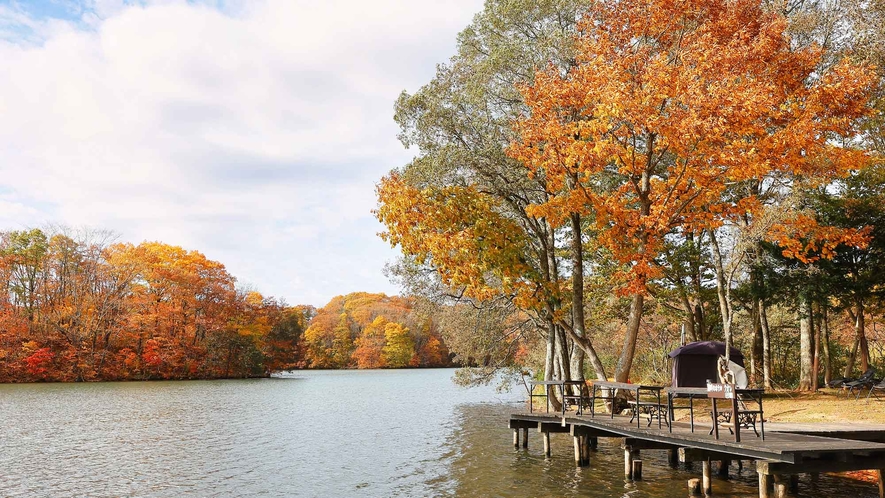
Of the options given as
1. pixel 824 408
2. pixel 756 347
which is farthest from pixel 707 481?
pixel 756 347

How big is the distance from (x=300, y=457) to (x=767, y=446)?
1215 centimetres

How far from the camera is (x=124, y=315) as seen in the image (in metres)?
55.2

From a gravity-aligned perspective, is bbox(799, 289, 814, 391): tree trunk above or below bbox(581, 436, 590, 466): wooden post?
above

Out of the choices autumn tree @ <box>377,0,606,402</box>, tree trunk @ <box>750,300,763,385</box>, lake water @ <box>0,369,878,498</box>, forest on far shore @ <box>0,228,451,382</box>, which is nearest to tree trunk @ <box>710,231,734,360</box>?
tree trunk @ <box>750,300,763,385</box>

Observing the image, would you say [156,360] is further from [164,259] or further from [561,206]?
[561,206]

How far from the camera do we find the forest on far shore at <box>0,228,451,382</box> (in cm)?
5138

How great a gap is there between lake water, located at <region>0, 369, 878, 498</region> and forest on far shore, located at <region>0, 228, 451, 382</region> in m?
22.8

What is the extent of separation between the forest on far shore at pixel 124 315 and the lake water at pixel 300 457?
2278 cm

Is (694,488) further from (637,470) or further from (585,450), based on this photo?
(585,450)

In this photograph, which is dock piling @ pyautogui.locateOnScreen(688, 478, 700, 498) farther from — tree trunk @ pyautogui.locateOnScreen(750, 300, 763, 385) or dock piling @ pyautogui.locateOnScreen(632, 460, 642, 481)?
tree trunk @ pyautogui.locateOnScreen(750, 300, 763, 385)

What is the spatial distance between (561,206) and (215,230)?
39.4 metres

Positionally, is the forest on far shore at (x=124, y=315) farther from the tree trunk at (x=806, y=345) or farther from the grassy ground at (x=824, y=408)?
the grassy ground at (x=824, y=408)

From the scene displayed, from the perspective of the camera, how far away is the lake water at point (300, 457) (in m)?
12.5

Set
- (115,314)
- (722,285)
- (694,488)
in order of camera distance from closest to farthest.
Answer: (694,488)
(722,285)
(115,314)
